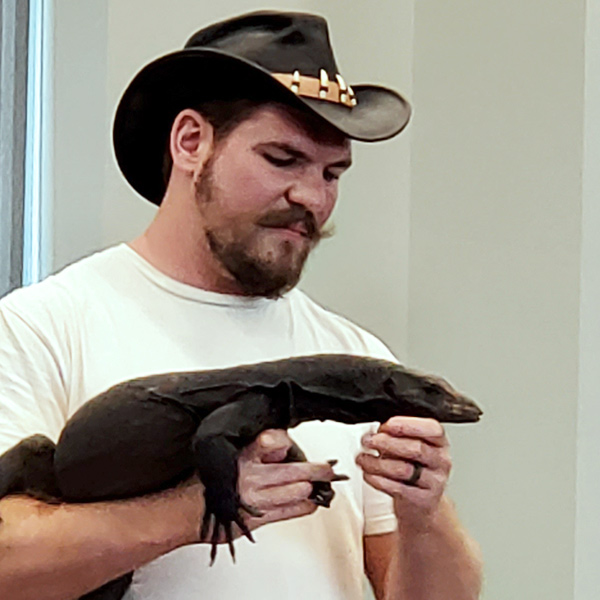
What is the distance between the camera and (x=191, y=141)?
132 centimetres

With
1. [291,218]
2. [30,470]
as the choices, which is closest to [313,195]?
[291,218]

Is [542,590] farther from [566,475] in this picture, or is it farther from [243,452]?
[243,452]

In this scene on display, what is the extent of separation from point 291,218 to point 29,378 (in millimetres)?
321

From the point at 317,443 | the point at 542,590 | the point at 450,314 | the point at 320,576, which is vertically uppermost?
the point at 450,314

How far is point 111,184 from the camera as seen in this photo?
1.79 meters

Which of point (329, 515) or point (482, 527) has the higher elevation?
point (329, 515)

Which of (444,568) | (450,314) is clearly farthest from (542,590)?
(444,568)

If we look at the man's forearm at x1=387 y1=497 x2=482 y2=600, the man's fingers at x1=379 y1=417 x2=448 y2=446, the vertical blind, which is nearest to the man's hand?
the man's fingers at x1=379 y1=417 x2=448 y2=446

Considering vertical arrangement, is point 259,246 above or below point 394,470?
above

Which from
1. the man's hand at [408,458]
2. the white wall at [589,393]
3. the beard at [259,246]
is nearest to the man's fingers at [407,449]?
the man's hand at [408,458]

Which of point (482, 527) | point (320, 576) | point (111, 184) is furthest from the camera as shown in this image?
point (482, 527)

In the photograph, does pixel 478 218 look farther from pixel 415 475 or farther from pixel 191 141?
pixel 415 475

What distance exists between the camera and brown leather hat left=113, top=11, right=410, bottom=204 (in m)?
1.24

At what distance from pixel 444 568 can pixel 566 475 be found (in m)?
0.62
